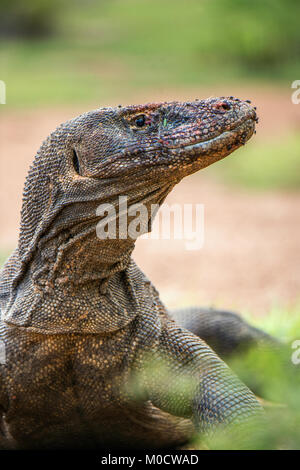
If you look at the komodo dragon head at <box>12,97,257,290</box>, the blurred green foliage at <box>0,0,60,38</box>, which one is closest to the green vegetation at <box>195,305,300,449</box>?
the komodo dragon head at <box>12,97,257,290</box>

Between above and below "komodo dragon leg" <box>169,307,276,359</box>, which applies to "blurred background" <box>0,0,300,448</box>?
above

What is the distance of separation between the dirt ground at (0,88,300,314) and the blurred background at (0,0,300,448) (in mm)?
22

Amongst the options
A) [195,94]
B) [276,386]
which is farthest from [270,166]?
[276,386]

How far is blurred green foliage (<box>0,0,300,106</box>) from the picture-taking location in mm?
16736

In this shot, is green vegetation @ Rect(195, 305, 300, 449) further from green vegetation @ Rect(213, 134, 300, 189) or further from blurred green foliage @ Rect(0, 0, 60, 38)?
blurred green foliage @ Rect(0, 0, 60, 38)

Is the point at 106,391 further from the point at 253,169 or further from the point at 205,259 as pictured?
the point at 253,169

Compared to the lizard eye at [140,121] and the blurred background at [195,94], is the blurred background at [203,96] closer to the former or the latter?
the blurred background at [195,94]

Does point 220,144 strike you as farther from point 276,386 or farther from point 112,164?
point 276,386

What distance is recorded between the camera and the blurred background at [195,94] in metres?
8.55

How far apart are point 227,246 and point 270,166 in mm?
3382

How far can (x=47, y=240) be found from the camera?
134 inches
